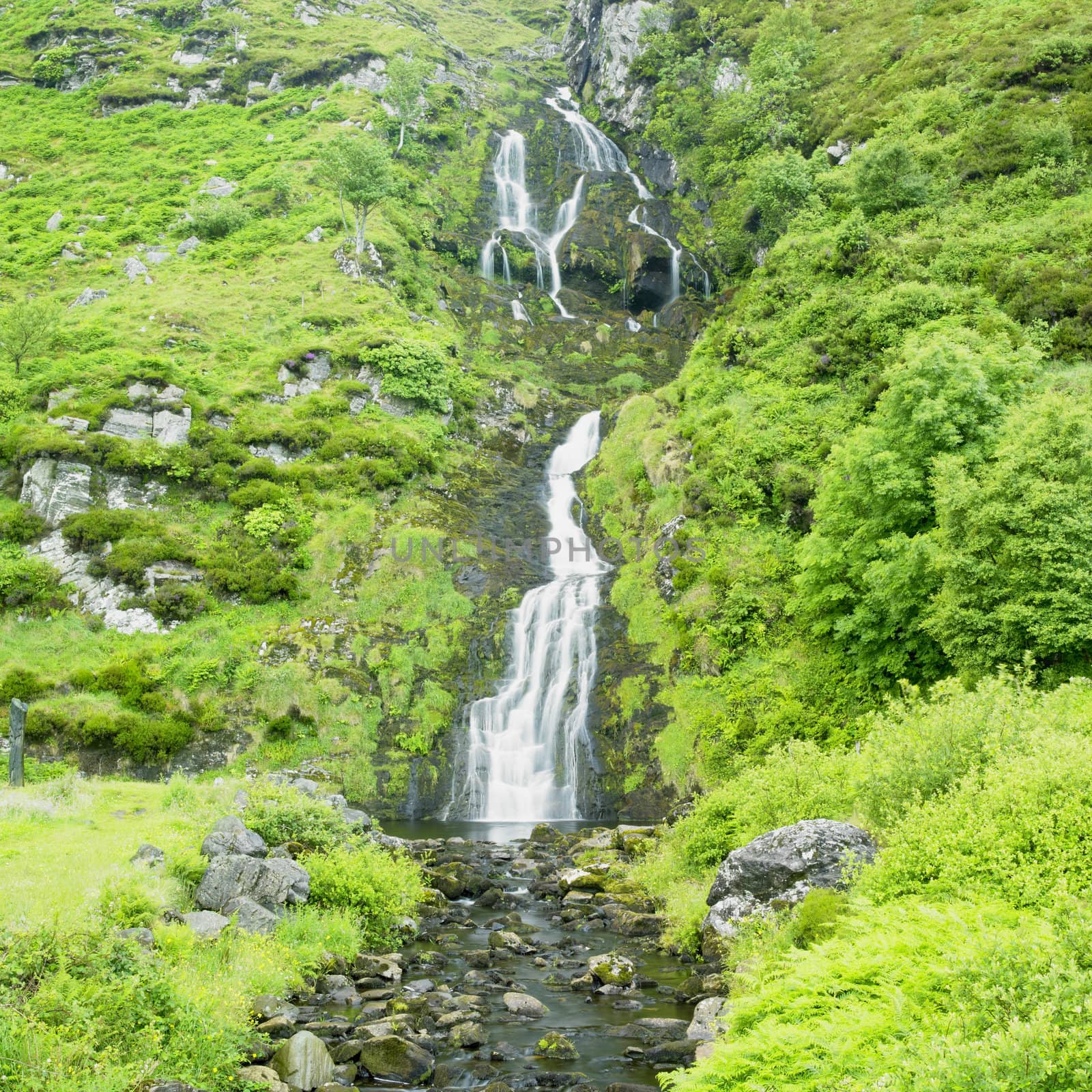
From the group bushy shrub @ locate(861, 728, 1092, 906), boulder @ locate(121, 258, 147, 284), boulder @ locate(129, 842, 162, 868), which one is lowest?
boulder @ locate(129, 842, 162, 868)

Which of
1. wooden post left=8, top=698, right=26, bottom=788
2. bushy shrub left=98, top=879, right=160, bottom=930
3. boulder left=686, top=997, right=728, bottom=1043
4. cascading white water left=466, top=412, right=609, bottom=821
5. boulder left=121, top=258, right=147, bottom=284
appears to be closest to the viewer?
bushy shrub left=98, top=879, right=160, bottom=930

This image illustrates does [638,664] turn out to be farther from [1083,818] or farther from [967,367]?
[1083,818]

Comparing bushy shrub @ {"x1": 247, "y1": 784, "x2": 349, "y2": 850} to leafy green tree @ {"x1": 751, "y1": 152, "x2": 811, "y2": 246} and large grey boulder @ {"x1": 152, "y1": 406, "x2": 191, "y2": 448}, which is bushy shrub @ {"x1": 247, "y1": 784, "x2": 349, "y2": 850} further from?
leafy green tree @ {"x1": 751, "y1": 152, "x2": 811, "y2": 246}

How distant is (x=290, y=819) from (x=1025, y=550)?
57.7 feet

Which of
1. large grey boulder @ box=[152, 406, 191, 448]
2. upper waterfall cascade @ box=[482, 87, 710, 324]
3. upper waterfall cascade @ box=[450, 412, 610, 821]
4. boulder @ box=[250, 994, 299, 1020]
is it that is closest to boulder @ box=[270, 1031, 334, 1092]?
boulder @ box=[250, 994, 299, 1020]

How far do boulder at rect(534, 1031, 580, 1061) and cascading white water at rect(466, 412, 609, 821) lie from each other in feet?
63.6

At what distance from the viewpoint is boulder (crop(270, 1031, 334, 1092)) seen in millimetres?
10405

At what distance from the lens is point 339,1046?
11.5 meters

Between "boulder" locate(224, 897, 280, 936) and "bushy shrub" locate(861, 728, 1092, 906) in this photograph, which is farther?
"boulder" locate(224, 897, 280, 936)

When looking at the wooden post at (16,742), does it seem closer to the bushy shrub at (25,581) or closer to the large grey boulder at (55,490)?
the bushy shrub at (25,581)

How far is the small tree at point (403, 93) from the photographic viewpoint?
7650 cm

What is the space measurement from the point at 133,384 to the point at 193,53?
68.8 metres

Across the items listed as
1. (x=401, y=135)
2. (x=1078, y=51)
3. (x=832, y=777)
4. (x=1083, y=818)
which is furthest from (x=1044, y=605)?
(x=401, y=135)

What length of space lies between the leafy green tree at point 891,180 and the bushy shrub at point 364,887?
131 feet
